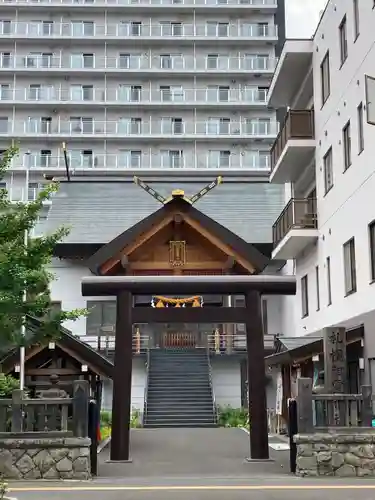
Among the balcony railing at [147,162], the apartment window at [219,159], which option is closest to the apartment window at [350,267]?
the balcony railing at [147,162]

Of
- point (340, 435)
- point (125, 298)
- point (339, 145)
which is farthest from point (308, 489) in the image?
point (339, 145)

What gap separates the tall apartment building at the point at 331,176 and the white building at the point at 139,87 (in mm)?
31623

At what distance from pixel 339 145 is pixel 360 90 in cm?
266

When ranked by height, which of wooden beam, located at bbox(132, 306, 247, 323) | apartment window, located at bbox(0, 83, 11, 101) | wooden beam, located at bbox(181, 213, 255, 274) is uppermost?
apartment window, located at bbox(0, 83, 11, 101)

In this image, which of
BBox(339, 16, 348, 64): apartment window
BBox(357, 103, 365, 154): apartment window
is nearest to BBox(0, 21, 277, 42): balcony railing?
BBox(339, 16, 348, 64): apartment window

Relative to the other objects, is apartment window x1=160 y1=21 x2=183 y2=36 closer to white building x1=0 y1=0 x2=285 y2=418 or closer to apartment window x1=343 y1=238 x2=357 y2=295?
white building x1=0 y1=0 x2=285 y2=418

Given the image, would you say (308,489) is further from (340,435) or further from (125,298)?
(125,298)

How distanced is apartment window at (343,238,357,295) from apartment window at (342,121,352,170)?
2.36m

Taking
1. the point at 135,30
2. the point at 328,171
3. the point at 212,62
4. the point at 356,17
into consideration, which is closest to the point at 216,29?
the point at 212,62

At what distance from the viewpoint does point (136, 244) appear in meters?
16.9

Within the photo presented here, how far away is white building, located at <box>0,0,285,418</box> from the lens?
60.6 m

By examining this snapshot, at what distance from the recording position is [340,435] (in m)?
13.2

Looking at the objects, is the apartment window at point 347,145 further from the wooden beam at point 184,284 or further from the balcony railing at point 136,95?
the balcony railing at point 136,95

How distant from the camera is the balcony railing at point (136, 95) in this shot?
61188 millimetres
